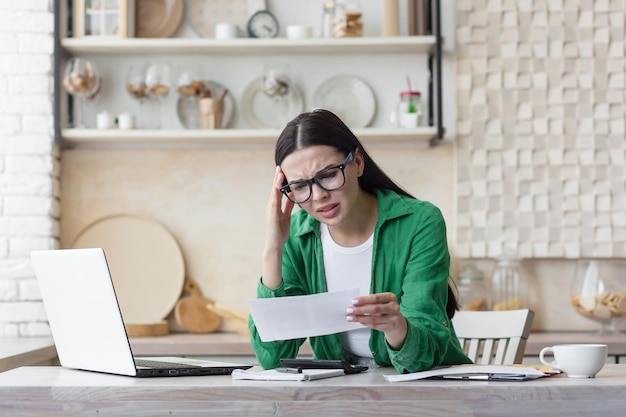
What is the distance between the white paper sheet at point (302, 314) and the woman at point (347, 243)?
8.8 inches

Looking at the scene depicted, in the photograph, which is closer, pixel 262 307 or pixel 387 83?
pixel 262 307

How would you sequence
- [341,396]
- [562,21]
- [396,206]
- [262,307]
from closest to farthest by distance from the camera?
[341,396]
[262,307]
[396,206]
[562,21]

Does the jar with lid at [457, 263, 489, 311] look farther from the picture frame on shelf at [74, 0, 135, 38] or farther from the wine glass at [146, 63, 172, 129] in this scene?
the picture frame on shelf at [74, 0, 135, 38]

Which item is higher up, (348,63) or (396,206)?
(348,63)

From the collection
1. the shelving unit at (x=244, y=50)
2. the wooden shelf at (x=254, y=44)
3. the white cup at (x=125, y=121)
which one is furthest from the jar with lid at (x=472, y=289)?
the white cup at (x=125, y=121)

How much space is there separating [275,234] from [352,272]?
0.21m

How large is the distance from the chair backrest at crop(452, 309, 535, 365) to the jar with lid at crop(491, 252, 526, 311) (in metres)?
1.09

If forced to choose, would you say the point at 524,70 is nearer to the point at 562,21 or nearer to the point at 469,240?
the point at 562,21

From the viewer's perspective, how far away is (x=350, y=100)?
3674 mm

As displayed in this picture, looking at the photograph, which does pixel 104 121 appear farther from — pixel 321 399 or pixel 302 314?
pixel 321 399

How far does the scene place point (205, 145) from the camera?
371cm

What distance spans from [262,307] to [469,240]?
199cm

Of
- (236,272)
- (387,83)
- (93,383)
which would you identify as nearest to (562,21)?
(387,83)

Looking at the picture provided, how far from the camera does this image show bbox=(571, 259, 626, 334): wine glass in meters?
3.42
